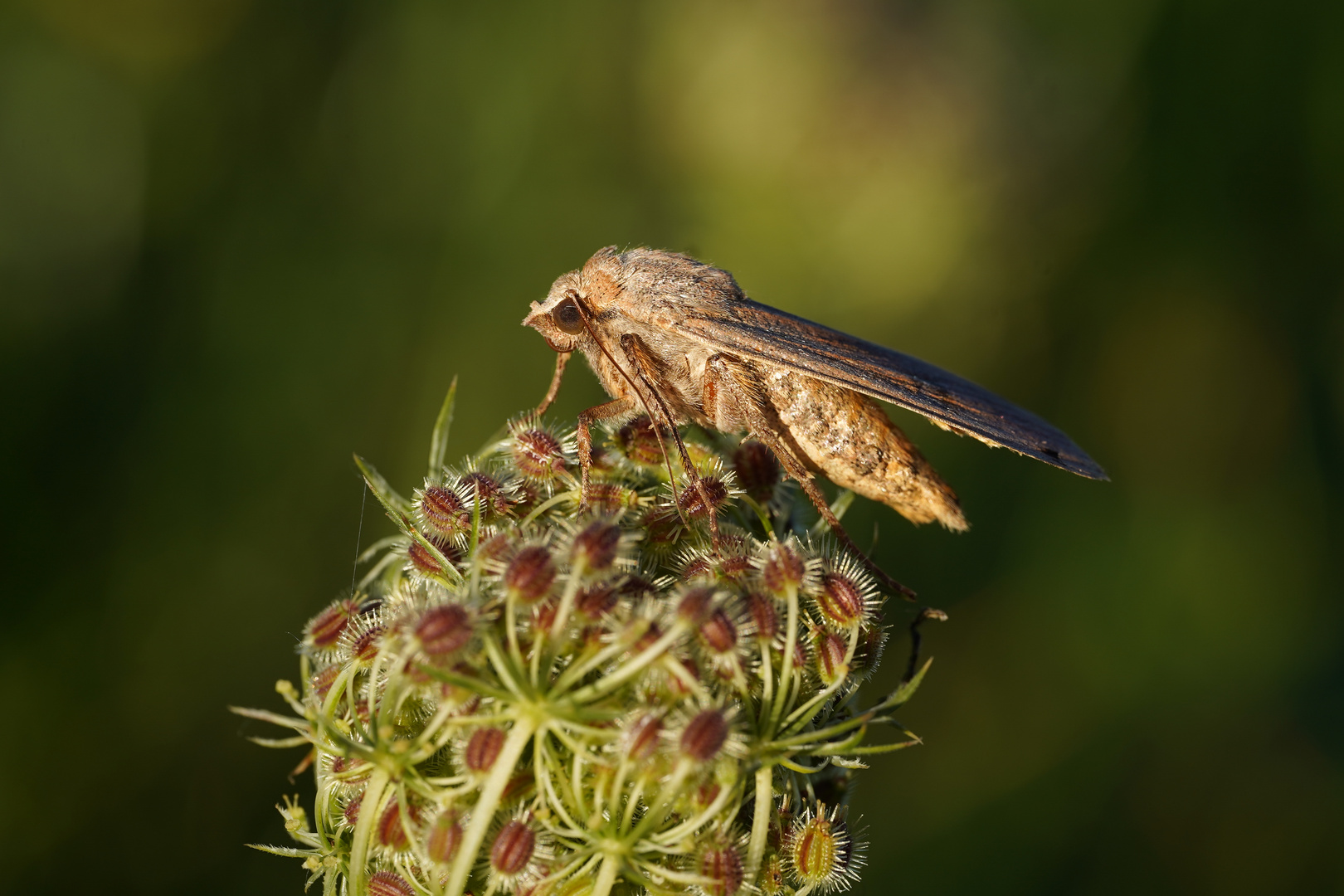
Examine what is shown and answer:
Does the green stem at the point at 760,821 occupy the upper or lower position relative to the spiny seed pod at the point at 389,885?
upper

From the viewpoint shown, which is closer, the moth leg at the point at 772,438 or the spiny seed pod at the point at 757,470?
the moth leg at the point at 772,438

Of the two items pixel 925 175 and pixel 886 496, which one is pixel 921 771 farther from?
pixel 925 175

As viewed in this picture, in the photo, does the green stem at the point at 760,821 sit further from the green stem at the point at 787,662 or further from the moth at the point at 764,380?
the moth at the point at 764,380

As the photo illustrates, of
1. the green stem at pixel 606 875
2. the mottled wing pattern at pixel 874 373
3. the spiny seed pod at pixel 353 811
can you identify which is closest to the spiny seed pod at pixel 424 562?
the spiny seed pod at pixel 353 811

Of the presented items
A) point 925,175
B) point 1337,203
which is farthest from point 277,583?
point 1337,203

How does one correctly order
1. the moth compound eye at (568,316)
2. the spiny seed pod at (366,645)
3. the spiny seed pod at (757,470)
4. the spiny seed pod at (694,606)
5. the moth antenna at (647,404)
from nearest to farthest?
the spiny seed pod at (694,606) < the spiny seed pod at (366,645) < the moth antenna at (647,404) < the spiny seed pod at (757,470) < the moth compound eye at (568,316)

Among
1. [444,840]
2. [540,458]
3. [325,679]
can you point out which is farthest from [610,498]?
[444,840]

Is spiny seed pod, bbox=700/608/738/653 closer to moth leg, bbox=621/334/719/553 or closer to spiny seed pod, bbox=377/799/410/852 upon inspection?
moth leg, bbox=621/334/719/553
